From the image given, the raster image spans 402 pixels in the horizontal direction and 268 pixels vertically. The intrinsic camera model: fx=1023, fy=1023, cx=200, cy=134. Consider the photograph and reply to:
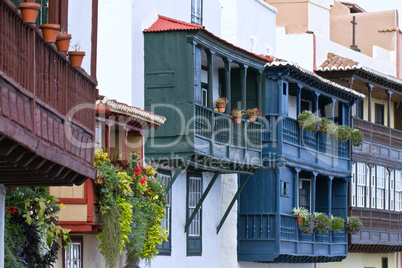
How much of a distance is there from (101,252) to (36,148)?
323 inches

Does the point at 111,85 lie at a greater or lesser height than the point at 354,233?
greater

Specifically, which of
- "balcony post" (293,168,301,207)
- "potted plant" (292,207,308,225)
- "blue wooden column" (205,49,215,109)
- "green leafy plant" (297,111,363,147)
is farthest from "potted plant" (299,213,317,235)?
"blue wooden column" (205,49,215,109)

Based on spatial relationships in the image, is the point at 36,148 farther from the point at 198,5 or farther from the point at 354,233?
the point at 354,233

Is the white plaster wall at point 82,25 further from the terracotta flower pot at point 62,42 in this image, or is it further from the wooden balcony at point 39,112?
the terracotta flower pot at point 62,42

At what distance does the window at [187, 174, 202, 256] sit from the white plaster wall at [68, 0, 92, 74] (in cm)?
730

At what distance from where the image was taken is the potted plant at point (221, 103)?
23938mm

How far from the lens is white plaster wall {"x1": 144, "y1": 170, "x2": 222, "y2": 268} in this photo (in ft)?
76.9

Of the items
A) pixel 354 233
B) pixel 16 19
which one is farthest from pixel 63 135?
pixel 354 233

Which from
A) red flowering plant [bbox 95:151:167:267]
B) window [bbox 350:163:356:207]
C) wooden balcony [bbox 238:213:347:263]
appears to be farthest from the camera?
window [bbox 350:163:356:207]

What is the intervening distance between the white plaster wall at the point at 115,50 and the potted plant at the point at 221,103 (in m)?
2.86

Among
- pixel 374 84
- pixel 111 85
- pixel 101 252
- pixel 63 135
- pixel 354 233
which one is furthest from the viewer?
pixel 374 84

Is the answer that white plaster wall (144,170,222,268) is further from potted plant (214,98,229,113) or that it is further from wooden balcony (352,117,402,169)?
wooden balcony (352,117,402,169)

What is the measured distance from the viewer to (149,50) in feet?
74.5

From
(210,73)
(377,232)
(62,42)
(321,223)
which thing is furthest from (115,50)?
(377,232)
